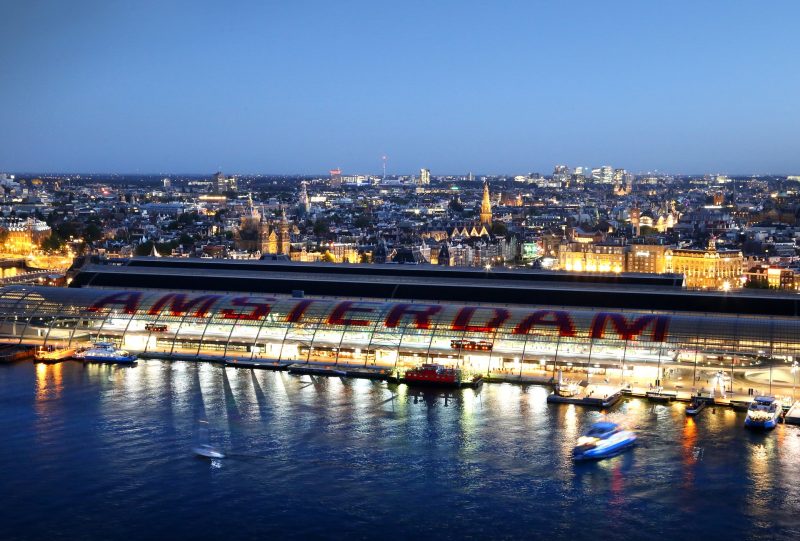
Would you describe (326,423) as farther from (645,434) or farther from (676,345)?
(676,345)

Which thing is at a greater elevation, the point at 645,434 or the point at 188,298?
the point at 188,298

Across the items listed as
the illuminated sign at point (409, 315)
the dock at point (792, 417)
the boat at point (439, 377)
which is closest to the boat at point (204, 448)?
the boat at point (439, 377)

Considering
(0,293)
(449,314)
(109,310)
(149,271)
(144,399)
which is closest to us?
(144,399)

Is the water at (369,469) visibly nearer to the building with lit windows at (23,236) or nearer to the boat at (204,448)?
the boat at (204,448)

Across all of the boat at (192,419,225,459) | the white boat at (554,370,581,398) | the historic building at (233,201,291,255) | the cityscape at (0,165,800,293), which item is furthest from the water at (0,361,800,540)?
the historic building at (233,201,291,255)

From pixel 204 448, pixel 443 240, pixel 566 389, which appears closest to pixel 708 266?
pixel 443 240

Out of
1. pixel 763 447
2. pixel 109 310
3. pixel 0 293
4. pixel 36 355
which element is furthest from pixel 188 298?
pixel 763 447

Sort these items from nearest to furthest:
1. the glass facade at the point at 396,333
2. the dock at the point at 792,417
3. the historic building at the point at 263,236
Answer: the dock at the point at 792,417 → the glass facade at the point at 396,333 → the historic building at the point at 263,236
